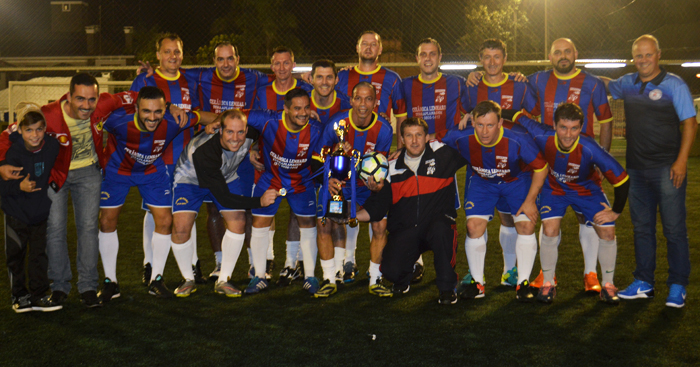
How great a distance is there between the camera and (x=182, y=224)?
4496 millimetres

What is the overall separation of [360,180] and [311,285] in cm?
88

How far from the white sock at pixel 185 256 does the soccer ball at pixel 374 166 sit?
143 cm

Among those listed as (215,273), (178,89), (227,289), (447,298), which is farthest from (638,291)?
(178,89)

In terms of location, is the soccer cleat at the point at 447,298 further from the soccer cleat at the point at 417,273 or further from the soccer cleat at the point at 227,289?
the soccer cleat at the point at 227,289

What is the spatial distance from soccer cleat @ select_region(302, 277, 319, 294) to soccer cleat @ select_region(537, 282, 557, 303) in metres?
1.61

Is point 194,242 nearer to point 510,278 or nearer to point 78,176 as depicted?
point 78,176

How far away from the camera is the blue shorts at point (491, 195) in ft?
14.7

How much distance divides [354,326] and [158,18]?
42.0 ft

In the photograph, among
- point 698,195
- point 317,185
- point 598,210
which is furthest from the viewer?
point 698,195

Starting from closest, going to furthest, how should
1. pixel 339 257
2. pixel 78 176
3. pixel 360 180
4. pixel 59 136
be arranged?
1. pixel 59 136
2. pixel 78 176
3. pixel 360 180
4. pixel 339 257

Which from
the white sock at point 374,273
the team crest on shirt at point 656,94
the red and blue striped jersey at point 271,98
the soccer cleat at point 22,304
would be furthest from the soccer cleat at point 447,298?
the soccer cleat at point 22,304

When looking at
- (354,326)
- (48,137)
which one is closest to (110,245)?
(48,137)

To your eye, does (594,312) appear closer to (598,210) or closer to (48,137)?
(598,210)

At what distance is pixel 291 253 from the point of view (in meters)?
5.01
